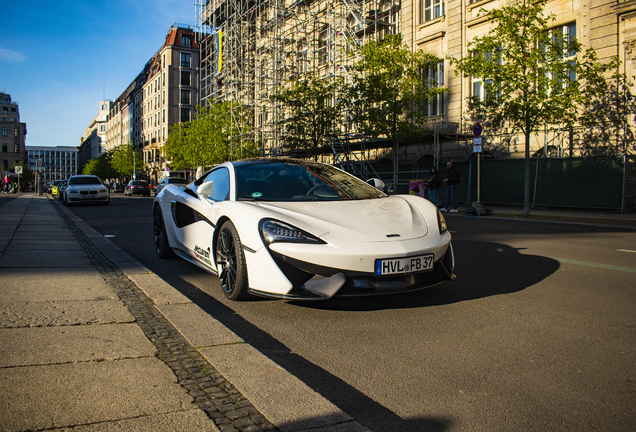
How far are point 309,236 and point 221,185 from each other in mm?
1712

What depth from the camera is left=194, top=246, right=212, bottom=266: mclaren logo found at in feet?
16.1

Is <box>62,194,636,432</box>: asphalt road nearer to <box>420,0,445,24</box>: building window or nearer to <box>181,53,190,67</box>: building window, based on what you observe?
<box>420,0,445,24</box>: building window

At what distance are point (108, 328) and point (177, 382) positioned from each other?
110 cm

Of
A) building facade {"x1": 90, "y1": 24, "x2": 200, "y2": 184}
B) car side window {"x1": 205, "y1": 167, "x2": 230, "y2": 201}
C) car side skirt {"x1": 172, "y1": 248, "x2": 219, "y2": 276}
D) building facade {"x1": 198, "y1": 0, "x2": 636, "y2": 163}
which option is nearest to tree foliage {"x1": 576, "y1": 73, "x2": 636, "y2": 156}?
→ building facade {"x1": 198, "y1": 0, "x2": 636, "y2": 163}

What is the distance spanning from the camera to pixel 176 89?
7850cm

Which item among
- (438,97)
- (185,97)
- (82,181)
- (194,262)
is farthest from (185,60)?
(194,262)

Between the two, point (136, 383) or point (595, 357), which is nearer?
point (136, 383)

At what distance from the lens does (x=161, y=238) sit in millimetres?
6855

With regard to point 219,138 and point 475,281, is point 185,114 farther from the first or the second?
point 475,281

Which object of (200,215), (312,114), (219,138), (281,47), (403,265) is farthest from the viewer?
(219,138)

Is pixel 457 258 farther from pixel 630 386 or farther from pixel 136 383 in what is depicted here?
pixel 136 383

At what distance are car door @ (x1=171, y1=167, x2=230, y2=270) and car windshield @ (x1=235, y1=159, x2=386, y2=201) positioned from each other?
8.6 inches

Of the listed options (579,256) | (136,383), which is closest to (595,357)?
(136,383)

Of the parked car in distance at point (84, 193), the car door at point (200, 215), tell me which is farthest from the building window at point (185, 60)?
the car door at point (200, 215)
